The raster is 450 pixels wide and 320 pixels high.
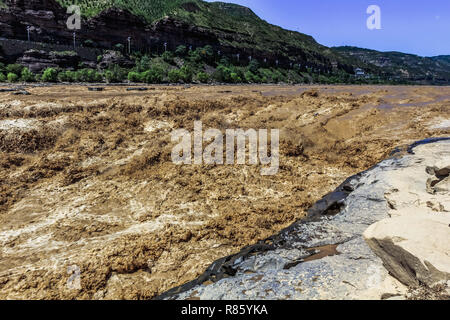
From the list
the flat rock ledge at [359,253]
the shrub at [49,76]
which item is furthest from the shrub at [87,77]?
the flat rock ledge at [359,253]

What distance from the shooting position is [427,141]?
43.9 feet

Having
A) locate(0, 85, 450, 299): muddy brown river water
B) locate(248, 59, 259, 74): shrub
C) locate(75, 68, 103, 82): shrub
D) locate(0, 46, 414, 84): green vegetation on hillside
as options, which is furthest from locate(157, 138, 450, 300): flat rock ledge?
locate(248, 59, 259, 74): shrub

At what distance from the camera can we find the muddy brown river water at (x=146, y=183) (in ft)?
23.4

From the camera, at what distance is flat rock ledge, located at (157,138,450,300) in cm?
447

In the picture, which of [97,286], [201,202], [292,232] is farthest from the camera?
[201,202]

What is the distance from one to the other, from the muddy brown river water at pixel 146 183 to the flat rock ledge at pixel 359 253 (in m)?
1.16

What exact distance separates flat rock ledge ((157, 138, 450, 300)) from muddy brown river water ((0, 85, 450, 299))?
1160 millimetres

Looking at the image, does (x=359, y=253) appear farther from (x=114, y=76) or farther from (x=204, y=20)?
(x=204, y=20)

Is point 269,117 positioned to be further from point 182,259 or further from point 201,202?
point 182,259

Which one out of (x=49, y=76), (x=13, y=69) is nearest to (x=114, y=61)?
(x=13, y=69)

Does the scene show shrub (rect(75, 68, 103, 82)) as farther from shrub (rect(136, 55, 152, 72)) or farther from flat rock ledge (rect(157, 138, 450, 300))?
flat rock ledge (rect(157, 138, 450, 300))
